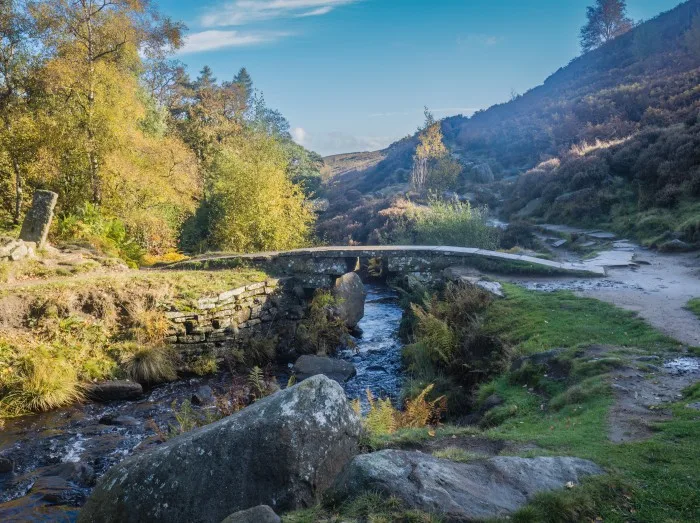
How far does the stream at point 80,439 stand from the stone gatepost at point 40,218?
6.41m

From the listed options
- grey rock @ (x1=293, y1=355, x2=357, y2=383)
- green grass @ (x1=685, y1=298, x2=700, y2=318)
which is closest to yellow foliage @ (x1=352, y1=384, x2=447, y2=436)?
grey rock @ (x1=293, y1=355, x2=357, y2=383)

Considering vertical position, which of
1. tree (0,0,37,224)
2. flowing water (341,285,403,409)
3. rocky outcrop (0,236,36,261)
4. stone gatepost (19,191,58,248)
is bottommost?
flowing water (341,285,403,409)

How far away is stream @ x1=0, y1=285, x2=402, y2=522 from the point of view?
19.4 ft

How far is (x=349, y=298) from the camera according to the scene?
15070mm

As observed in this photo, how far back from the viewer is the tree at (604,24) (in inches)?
2336

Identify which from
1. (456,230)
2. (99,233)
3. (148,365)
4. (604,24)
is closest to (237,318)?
(148,365)

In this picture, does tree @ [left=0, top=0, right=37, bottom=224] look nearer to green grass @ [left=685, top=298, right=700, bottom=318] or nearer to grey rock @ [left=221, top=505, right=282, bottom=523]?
grey rock @ [left=221, top=505, right=282, bottom=523]

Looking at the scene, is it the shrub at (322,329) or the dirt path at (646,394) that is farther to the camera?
the shrub at (322,329)

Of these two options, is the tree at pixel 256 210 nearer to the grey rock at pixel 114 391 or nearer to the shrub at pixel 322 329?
the shrub at pixel 322 329

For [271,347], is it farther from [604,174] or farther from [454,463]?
[604,174]

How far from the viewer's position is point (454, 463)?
3740mm

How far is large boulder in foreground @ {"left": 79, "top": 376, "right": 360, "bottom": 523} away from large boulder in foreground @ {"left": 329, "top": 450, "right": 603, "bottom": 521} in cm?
42

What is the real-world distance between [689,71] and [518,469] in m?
41.1

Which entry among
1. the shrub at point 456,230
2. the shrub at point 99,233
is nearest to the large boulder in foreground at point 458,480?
the shrub at point 99,233
